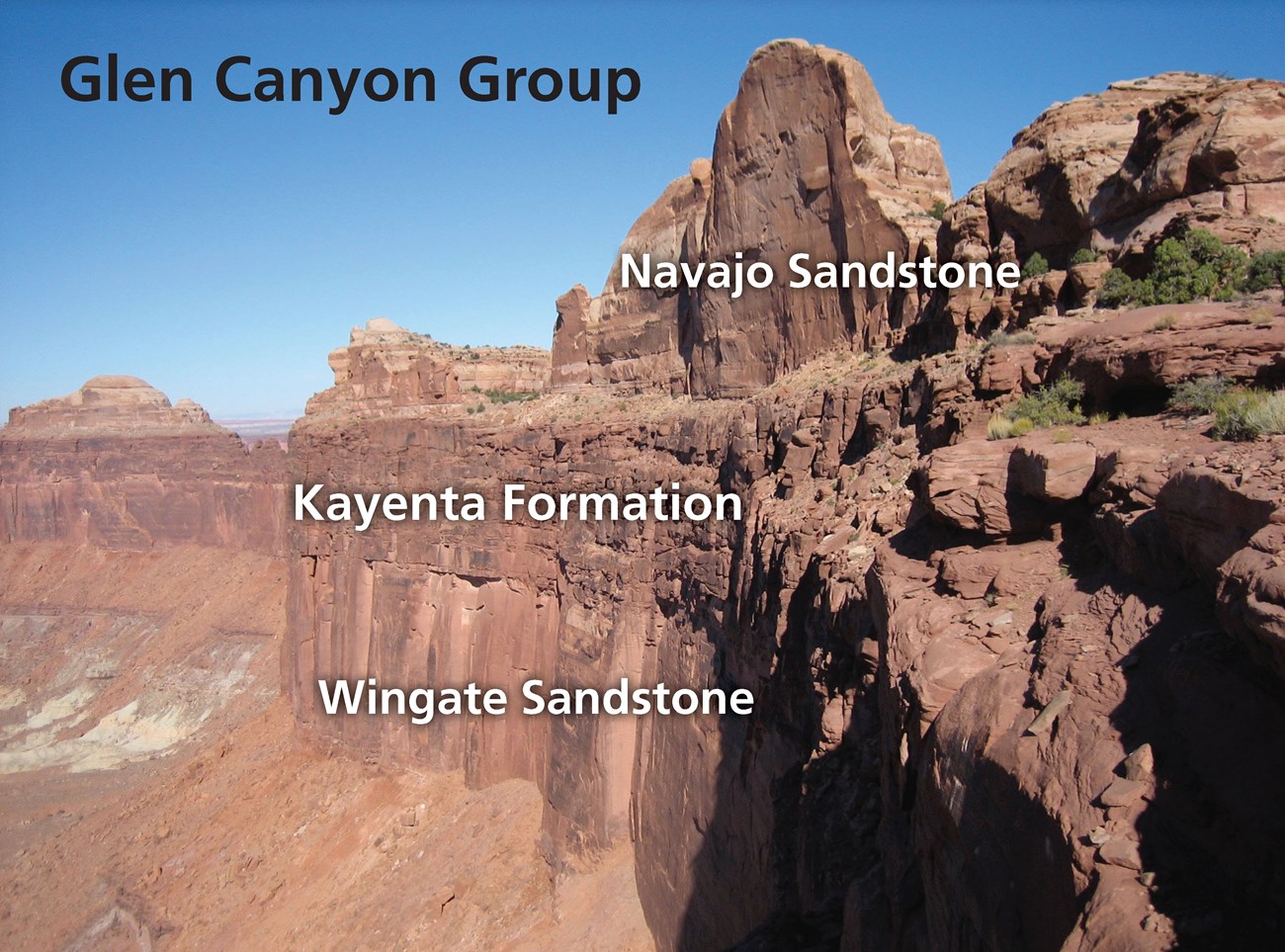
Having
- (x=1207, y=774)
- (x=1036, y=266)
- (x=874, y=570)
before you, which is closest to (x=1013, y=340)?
(x=1036, y=266)

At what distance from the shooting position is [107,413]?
62.7 meters

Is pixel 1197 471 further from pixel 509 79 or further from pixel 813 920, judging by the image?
pixel 509 79

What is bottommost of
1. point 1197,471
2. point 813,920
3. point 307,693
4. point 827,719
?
point 307,693

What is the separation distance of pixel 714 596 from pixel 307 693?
2161 centimetres

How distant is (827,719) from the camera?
394 inches

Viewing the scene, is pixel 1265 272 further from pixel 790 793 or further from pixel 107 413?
pixel 107 413

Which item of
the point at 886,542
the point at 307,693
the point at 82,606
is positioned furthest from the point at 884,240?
the point at 82,606

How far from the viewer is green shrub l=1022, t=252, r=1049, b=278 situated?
1520 centimetres

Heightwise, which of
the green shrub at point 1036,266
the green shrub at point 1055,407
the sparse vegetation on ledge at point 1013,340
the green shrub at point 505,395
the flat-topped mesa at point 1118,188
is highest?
the flat-topped mesa at point 1118,188

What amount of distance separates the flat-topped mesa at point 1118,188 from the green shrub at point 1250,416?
5.84 meters

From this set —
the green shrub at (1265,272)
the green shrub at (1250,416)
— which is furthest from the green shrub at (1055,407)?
the green shrub at (1265,272)

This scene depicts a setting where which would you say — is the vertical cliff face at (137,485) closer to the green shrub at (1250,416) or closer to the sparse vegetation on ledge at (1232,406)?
the sparse vegetation on ledge at (1232,406)

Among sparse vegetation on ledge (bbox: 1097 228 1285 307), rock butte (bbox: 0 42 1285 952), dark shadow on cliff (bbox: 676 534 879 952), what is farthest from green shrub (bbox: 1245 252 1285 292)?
dark shadow on cliff (bbox: 676 534 879 952)

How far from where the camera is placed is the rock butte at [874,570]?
4.95m
